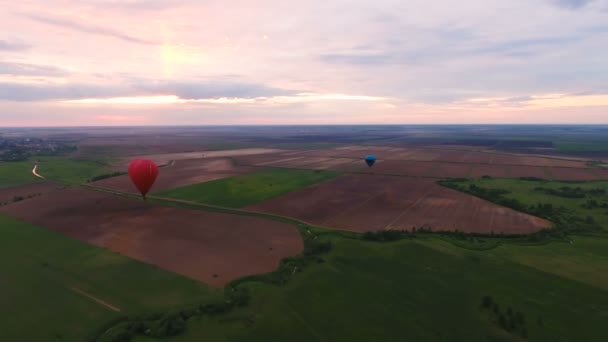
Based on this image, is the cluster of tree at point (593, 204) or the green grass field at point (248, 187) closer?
the cluster of tree at point (593, 204)

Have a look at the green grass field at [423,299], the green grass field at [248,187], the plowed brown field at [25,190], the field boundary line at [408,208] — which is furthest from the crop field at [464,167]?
the green grass field at [423,299]

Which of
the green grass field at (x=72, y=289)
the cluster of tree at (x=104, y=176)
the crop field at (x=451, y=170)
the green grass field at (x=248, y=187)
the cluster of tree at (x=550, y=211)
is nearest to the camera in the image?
the green grass field at (x=72, y=289)

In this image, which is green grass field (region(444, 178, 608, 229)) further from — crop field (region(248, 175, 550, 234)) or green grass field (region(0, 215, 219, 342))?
green grass field (region(0, 215, 219, 342))

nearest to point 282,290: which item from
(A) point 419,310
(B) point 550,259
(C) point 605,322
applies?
(A) point 419,310

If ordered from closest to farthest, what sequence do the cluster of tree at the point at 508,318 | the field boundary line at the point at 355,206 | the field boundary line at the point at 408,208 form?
1. the cluster of tree at the point at 508,318
2. the field boundary line at the point at 408,208
3. the field boundary line at the point at 355,206

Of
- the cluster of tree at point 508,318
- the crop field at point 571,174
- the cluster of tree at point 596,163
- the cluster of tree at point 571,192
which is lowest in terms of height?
the cluster of tree at point 508,318

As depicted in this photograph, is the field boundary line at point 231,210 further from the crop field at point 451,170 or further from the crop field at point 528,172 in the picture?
the crop field at point 528,172

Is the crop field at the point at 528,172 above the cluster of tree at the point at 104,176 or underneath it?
above

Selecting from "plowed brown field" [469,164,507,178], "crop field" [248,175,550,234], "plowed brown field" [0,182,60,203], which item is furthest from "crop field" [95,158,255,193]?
"plowed brown field" [469,164,507,178]
